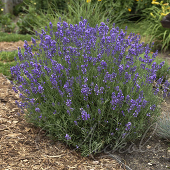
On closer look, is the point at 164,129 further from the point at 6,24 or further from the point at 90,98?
the point at 6,24

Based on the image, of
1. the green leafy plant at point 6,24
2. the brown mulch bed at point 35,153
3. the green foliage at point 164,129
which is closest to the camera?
the brown mulch bed at point 35,153

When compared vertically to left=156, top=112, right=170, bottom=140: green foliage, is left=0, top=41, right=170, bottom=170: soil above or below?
below

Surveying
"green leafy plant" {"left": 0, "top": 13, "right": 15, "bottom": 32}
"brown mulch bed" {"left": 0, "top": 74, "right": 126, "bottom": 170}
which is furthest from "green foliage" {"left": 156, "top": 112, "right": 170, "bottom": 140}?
"green leafy plant" {"left": 0, "top": 13, "right": 15, "bottom": 32}

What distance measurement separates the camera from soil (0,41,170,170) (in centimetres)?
229

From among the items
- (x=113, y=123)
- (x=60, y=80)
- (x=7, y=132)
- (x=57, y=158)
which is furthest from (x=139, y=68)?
(x=7, y=132)

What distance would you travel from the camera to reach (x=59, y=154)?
96.9 inches

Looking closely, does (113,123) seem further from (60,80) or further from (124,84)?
(60,80)

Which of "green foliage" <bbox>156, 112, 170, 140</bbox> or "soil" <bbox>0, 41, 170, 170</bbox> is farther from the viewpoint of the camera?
"green foliage" <bbox>156, 112, 170, 140</bbox>

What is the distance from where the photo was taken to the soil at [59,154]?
2.29 metres

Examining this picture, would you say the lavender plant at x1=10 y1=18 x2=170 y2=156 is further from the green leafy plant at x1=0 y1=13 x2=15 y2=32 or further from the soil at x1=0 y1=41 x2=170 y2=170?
the green leafy plant at x1=0 y1=13 x2=15 y2=32

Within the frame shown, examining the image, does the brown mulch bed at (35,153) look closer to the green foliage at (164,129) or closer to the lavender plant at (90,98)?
the lavender plant at (90,98)

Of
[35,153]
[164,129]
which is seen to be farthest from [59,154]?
[164,129]

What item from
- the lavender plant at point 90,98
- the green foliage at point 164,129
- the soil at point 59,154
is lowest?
the soil at point 59,154

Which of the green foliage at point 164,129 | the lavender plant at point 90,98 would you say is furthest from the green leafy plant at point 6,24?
the green foliage at point 164,129
